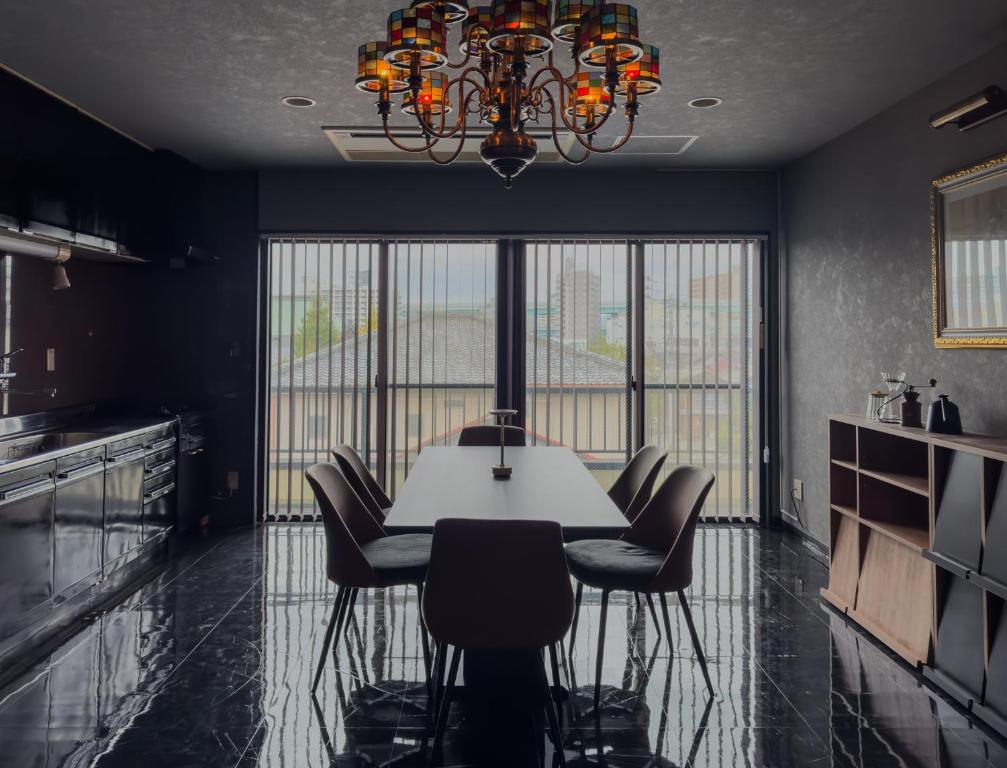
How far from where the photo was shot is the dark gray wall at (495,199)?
18.6 ft

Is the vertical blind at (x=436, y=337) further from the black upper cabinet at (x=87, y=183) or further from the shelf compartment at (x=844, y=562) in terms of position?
the shelf compartment at (x=844, y=562)

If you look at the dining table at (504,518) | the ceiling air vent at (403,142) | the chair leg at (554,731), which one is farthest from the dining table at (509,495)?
the ceiling air vent at (403,142)

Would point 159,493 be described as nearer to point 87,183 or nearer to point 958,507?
point 87,183

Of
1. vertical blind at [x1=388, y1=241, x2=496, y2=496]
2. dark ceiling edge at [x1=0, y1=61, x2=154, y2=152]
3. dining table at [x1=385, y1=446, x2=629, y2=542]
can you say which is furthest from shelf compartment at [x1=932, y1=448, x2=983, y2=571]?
dark ceiling edge at [x1=0, y1=61, x2=154, y2=152]

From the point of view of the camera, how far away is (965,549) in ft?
9.55

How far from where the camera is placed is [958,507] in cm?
298

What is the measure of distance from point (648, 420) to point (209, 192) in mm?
4054

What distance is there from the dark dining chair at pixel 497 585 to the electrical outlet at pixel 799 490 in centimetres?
368

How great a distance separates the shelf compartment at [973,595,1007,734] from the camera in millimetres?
2656

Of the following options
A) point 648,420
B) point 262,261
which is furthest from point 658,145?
point 262,261

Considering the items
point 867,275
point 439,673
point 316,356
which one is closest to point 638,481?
point 439,673

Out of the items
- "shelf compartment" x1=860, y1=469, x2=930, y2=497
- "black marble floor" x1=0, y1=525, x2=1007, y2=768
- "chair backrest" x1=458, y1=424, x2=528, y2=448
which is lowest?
"black marble floor" x1=0, y1=525, x2=1007, y2=768

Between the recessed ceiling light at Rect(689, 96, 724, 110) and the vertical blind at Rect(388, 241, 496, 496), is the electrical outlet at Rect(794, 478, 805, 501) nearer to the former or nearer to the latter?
the vertical blind at Rect(388, 241, 496, 496)

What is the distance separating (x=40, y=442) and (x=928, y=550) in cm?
475
